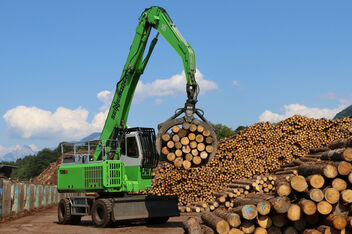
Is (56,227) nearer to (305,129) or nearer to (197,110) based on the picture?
(197,110)

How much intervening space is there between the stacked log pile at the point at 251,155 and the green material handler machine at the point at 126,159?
5.89 m

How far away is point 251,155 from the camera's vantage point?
22141mm

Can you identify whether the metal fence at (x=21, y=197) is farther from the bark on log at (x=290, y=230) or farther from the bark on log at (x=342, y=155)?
the bark on log at (x=342, y=155)

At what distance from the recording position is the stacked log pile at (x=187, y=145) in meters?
12.7

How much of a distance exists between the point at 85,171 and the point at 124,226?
251 centimetres

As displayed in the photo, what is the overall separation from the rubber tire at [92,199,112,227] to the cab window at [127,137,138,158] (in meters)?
1.80

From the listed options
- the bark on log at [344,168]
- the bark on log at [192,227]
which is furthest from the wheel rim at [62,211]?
the bark on log at [344,168]

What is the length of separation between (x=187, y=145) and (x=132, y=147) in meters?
3.16

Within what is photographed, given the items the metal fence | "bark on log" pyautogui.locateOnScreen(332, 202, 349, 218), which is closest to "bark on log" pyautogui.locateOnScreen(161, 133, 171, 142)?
"bark on log" pyautogui.locateOnScreen(332, 202, 349, 218)

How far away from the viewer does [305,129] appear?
2355cm

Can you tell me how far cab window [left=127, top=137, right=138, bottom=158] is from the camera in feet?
50.1

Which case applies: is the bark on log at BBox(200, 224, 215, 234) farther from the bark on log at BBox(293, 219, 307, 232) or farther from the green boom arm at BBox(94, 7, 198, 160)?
the green boom arm at BBox(94, 7, 198, 160)

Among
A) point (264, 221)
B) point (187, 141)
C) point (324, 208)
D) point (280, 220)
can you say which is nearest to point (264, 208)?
point (264, 221)

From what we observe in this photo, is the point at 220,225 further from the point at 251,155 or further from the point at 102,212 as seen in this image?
the point at 251,155
